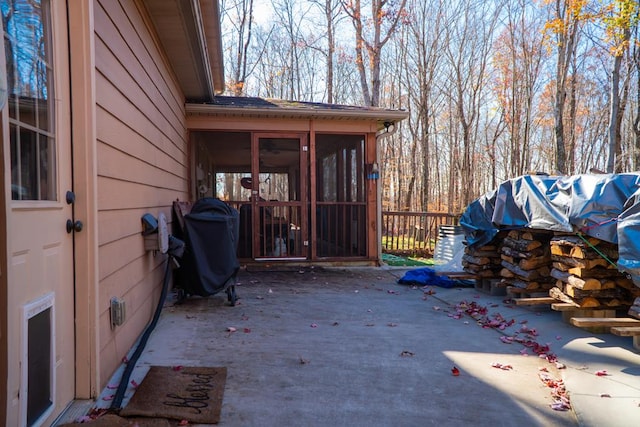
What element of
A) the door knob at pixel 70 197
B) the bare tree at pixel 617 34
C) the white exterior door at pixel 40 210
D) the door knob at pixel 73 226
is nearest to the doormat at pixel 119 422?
the white exterior door at pixel 40 210

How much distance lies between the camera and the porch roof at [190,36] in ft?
12.2

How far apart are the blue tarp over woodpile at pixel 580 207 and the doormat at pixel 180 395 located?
2.83 metres

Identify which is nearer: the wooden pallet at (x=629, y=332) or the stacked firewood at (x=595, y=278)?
the wooden pallet at (x=629, y=332)

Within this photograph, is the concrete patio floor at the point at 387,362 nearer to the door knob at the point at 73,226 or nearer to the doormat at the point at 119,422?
the doormat at the point at 119,422

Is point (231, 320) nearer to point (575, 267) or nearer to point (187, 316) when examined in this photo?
point (187, 316)

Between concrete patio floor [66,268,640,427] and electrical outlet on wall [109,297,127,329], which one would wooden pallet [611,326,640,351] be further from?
electrical outlet on wall [109,297,127,329]

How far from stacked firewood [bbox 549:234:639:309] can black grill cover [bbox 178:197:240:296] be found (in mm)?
3049

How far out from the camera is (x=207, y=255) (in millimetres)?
4418

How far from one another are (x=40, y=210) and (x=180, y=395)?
1180 mm

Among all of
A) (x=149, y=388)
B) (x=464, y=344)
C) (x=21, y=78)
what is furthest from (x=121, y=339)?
(x=464, y=344)

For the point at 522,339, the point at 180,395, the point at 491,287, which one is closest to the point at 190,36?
the point at 180,395

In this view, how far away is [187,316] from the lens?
4070 millimetres

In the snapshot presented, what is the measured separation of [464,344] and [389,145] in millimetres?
17885

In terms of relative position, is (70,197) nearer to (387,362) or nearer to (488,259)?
(387,362)
